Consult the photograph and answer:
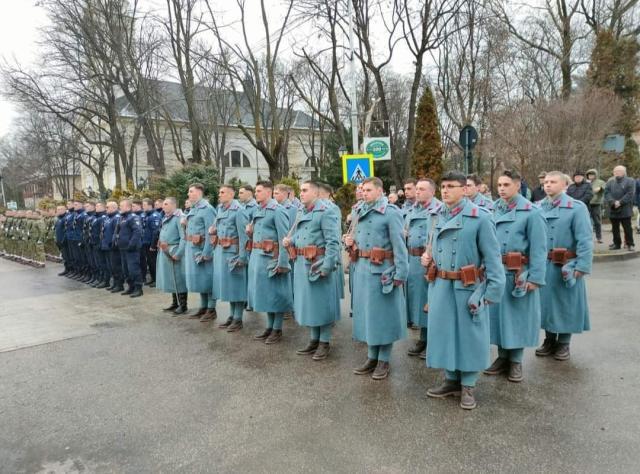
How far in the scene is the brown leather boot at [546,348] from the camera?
5.11m

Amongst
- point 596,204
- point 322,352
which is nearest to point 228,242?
point 322,352

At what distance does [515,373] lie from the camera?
450 centimetres

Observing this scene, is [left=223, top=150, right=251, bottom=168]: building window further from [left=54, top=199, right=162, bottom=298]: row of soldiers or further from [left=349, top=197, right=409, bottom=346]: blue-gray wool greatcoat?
[left=349, top=197, right=409, bottom=346]: blue-gray wool greatcoat

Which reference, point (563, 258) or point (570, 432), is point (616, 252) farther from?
point (570, 432)

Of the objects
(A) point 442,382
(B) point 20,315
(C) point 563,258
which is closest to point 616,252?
(C) point 563,258

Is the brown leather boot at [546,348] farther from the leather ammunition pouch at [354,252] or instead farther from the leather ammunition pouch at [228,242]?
the leather ammunition pouch at [228,242]

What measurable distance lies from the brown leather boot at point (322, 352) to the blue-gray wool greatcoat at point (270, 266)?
0.87 meters

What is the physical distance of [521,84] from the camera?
29422mm

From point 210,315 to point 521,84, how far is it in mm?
28661

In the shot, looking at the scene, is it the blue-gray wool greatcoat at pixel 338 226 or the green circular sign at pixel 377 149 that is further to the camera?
the green circular sign at pixel 377 149

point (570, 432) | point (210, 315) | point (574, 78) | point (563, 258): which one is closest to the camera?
point (570, 432)

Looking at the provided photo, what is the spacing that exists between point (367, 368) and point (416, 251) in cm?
170

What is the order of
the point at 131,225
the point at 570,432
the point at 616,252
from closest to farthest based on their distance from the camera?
1. the point at 570,432
2. the point at 131,225
3. the point at 616,252

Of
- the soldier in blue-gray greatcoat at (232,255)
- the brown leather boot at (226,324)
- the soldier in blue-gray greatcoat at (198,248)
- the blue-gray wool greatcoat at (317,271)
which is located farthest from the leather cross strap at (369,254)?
the soldier in blue-gray greatcoat at (198,248)
